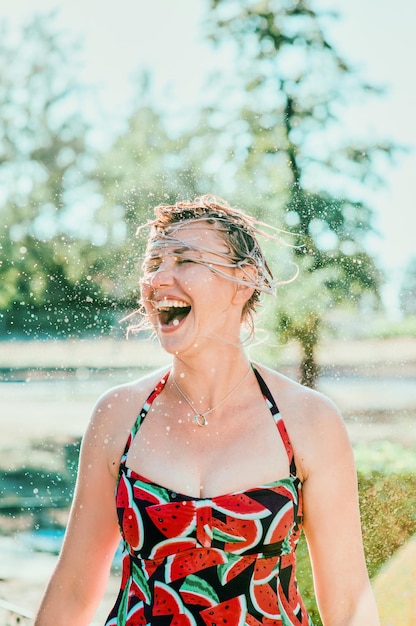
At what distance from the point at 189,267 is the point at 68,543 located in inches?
26.7

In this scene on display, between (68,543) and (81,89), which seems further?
(81,89)

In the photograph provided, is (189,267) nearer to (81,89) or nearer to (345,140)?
(345,140)

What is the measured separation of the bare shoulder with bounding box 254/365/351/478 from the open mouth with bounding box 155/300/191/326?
0.95 feet

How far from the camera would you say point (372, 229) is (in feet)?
13.3

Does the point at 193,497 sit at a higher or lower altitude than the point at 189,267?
lower

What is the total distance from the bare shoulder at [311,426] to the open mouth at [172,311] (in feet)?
0.95

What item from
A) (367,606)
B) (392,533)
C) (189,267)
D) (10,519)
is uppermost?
(189,267)

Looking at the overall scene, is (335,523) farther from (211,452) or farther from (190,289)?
(190,289)

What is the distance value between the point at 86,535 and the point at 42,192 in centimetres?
501

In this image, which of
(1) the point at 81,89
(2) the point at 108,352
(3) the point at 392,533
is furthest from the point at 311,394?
(1) the point at 81,89

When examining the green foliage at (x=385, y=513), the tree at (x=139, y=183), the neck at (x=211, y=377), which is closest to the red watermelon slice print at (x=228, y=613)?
the neck at (x=211, y=377)

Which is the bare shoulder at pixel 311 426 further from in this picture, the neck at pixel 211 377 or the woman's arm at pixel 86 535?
the woman's arm at pixel 86 535

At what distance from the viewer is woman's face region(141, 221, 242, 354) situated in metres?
1.54

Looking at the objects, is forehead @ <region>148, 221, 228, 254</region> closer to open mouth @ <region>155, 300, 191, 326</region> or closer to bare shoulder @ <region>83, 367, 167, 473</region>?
open mouth @ <region>155, 300, 191, 326</region>
